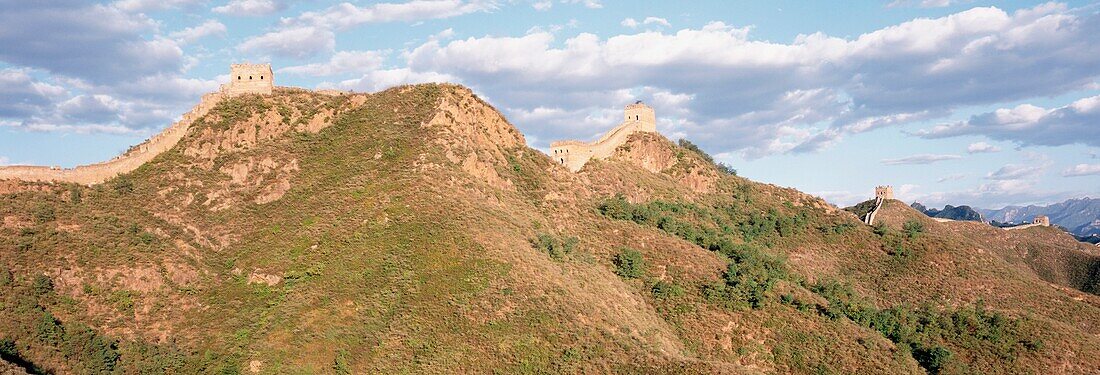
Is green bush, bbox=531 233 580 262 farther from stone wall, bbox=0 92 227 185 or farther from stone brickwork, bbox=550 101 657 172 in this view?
stone wall, bbox=0 92 227 185

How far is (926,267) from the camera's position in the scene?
70.1 m

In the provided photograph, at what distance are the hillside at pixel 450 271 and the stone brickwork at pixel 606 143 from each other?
59.4 inches

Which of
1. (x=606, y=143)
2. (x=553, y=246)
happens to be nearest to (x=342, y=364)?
(x=553, y=246)

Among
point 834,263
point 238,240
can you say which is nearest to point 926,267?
point 834,263

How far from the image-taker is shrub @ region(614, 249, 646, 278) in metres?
57.3

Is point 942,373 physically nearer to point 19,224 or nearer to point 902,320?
point 902,320


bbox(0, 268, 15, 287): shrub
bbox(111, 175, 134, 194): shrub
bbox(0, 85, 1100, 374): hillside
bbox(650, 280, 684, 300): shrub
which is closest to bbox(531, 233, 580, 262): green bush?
bbox(0, 85, 1100, 374): hillside

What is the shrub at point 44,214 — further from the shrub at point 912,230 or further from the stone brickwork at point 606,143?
the shrub at point 912,230

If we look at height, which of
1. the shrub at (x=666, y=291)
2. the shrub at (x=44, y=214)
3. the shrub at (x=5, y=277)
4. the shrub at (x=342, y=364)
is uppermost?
the shrub at (x=44, y=214)

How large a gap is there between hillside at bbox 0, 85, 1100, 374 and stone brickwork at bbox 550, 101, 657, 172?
4.95 ft

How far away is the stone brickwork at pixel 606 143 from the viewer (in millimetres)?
73125

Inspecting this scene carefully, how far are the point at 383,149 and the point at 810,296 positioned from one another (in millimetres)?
30758

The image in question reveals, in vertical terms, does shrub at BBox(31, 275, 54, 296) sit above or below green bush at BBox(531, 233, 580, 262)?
below

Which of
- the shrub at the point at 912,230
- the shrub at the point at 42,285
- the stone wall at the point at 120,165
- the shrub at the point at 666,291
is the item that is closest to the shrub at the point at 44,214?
the stone wall at the point at 120,165
